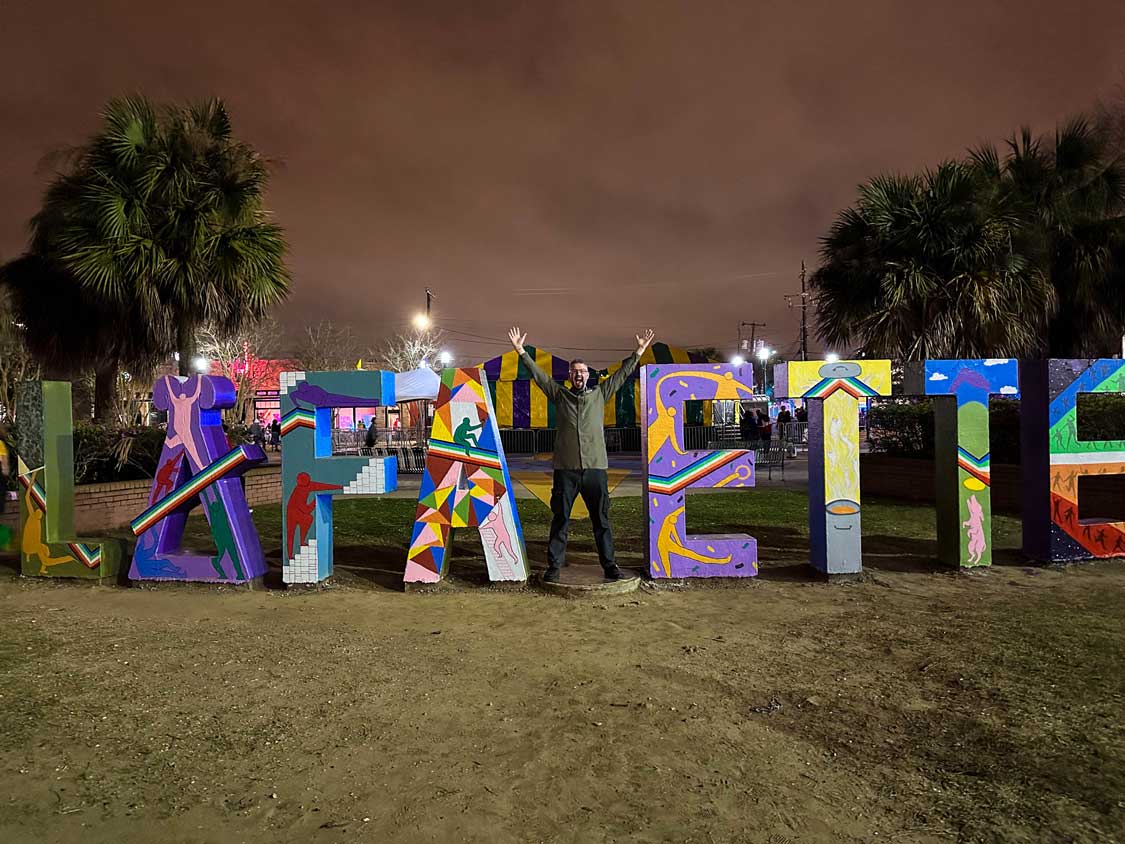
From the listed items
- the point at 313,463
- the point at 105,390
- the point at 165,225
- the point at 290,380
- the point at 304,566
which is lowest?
the point at 304,566

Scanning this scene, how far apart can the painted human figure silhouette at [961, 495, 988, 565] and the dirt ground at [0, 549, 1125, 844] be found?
2.85 feet

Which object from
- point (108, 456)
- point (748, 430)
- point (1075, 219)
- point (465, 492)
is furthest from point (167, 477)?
point (748, 430)

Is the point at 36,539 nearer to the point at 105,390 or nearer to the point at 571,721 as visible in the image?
the point at 571,721

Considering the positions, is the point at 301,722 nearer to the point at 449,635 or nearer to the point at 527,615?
the point at 449,635

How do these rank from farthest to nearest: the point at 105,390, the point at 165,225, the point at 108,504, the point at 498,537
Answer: the point at 105,390 < the point at 165,225 < the point at 108,504 < the point at 498,537

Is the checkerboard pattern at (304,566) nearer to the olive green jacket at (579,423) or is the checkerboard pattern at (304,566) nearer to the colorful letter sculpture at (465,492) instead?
the colorful letter sculpture at (465,492)

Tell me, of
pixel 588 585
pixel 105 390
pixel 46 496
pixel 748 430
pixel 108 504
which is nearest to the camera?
pixel 588 585

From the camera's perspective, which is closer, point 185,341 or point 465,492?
point 465,492

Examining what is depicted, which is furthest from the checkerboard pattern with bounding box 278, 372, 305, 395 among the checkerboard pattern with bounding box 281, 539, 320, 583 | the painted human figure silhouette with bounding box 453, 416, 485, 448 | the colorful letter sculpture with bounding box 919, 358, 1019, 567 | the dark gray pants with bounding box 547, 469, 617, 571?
the colorful letter sculpture with bounding box 919, 358, 1019, 567

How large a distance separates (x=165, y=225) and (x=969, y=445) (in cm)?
1378

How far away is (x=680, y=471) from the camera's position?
6648 mm

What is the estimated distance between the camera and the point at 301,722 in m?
3.67

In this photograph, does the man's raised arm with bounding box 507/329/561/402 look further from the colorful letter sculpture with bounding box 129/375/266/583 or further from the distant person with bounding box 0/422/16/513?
the distant person with bounding box 0/422/16/513

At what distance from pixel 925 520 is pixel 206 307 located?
13116 mm
